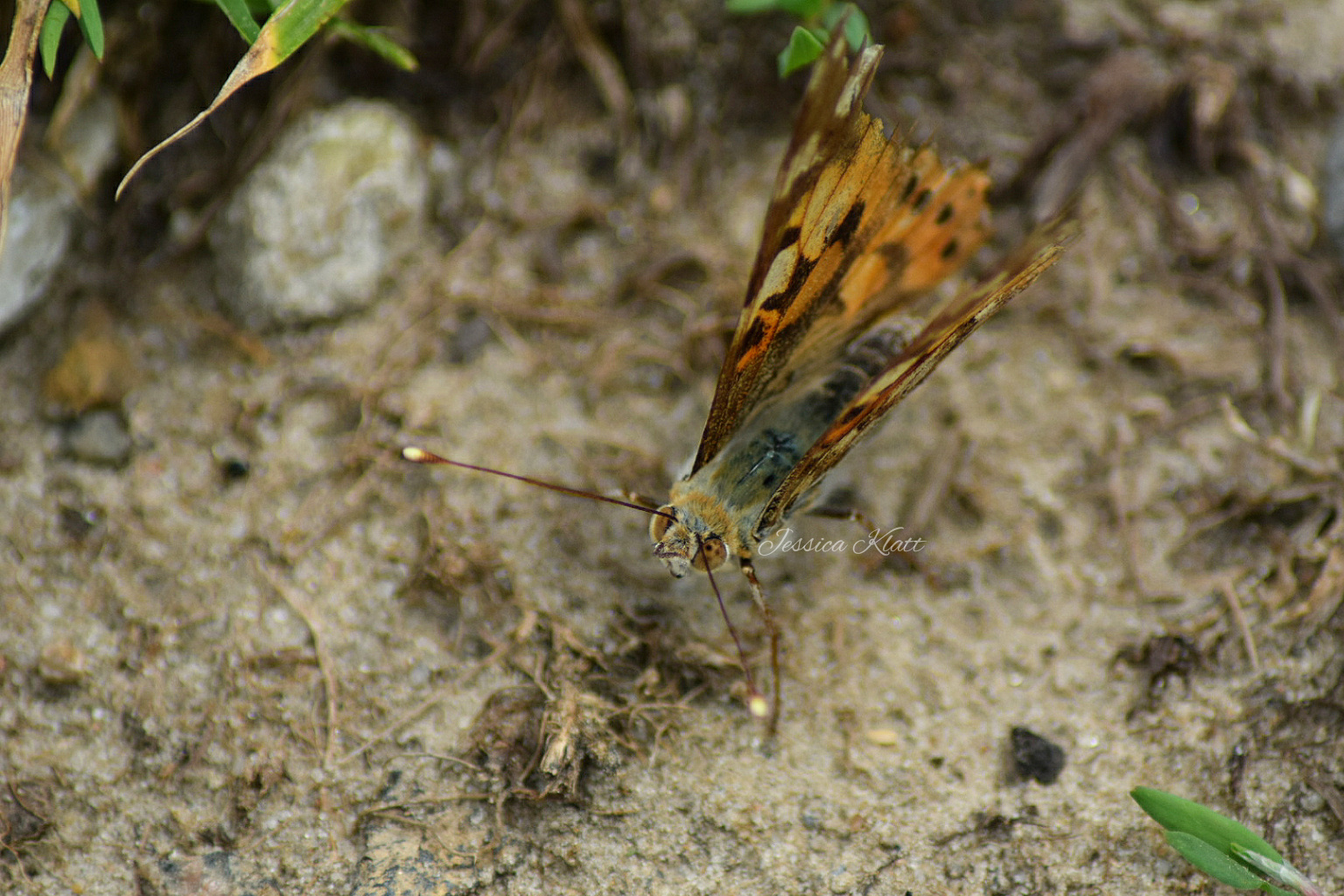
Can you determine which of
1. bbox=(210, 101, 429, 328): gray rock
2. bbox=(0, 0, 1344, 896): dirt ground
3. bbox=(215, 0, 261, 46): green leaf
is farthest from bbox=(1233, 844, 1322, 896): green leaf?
bbox=(215, 0, 261, 46): green leaf

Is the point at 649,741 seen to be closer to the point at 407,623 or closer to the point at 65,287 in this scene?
the point at 407,623

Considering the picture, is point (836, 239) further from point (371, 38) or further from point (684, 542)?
point (371, 38)

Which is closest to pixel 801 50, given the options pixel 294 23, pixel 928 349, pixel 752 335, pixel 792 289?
pixel 792 289

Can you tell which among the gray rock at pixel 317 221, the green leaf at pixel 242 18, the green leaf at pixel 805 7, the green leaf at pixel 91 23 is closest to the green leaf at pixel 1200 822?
the green leaf at pixel 805 7

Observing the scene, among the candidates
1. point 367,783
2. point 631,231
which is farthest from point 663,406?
point 367,783
